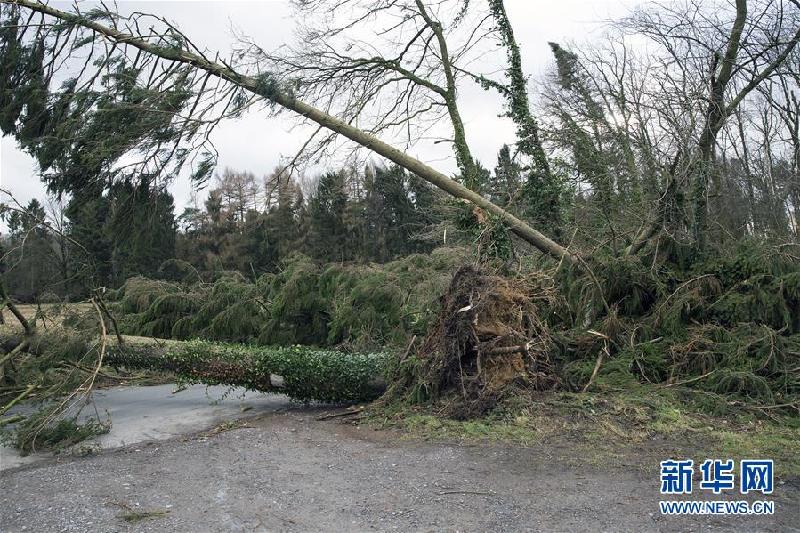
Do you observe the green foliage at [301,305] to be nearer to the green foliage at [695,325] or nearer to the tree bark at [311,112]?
the tree bark at [311,112]

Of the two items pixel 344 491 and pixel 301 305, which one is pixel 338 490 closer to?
pixel 344 491

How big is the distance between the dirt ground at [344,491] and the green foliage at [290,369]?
1219 millimetres

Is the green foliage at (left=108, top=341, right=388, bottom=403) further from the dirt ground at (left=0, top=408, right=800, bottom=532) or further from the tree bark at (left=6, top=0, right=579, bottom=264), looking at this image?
the tree bark at (left=6, top=0, right=579, bottom=264)

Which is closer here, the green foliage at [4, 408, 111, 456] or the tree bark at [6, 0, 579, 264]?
the green foliage at [4, 408, 111, 456]

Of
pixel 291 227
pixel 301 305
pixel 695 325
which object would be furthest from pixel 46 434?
pixel 291 227

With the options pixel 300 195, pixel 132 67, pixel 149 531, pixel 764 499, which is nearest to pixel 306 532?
pixel 149 531

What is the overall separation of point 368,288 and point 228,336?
2.95 meters

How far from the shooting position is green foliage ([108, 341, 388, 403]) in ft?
22.1

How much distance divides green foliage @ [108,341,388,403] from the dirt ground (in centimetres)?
122

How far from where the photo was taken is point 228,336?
10.4m

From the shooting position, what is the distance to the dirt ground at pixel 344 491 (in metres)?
3.54

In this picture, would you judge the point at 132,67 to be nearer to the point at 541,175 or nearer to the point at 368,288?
the point at 368,288

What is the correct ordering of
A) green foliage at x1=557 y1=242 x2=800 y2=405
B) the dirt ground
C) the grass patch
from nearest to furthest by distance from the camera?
the dirt ground < the grass patch < green foliage at x1=557 y1=242 x2=800 y2=405

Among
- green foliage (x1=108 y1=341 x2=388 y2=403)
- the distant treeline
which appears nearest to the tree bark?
green foliage (x1=108 y1=341 x2=388 y2=403)
